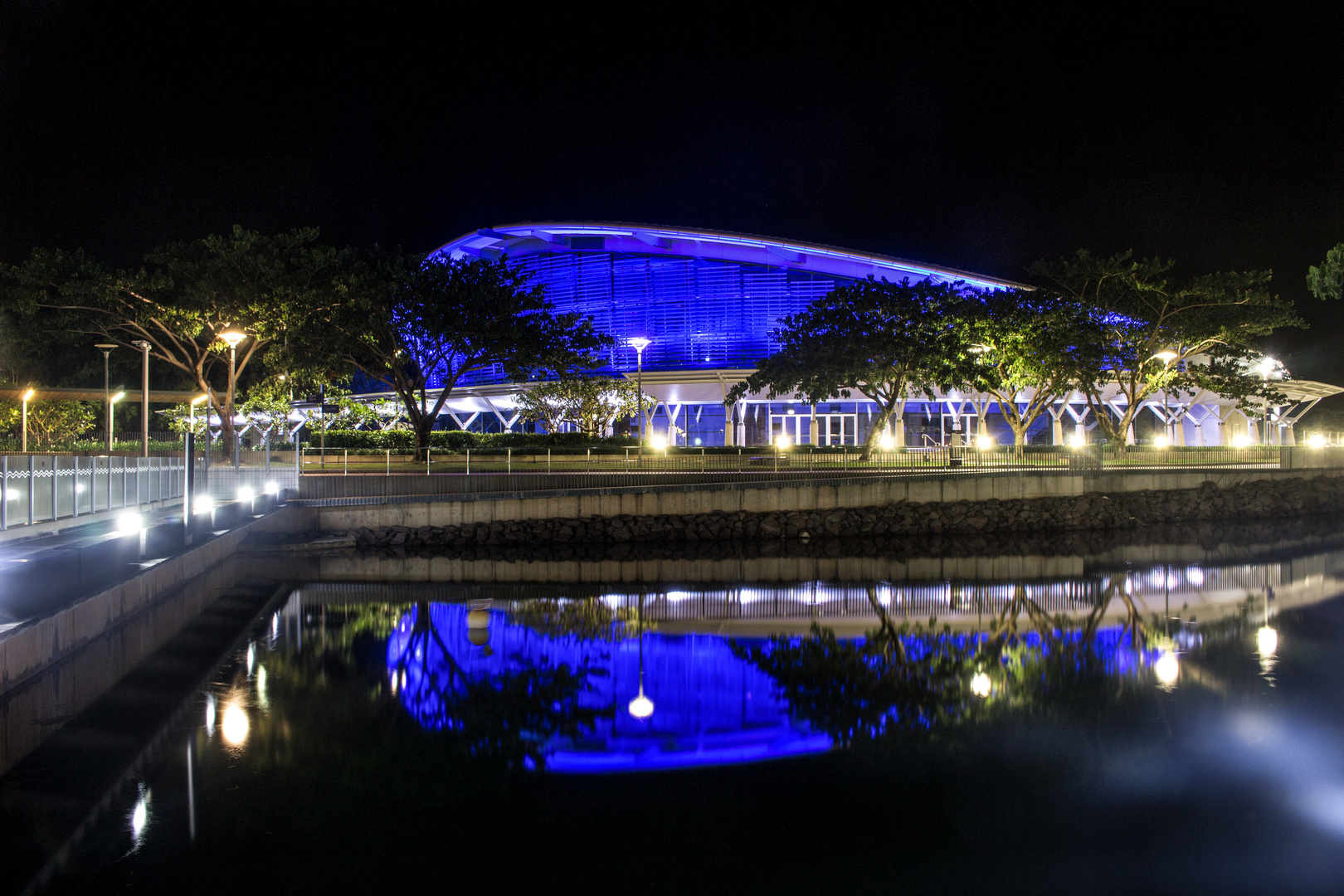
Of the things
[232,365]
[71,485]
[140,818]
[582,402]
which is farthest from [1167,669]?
[582,402]

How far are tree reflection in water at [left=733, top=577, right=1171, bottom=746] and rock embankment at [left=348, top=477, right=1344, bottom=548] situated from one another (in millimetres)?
12100

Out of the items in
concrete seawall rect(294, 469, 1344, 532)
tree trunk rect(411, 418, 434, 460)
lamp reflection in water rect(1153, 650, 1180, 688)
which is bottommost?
lamp reflection in water rect(1153, 650, 1180, 688)

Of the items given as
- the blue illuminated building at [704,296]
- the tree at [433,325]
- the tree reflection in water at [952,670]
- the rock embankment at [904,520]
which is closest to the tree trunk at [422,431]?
the tree at [433,325]

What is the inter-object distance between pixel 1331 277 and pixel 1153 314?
8.05m

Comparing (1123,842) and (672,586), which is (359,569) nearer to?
(672,586)

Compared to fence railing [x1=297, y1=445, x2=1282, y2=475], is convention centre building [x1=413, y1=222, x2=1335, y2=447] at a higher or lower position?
higher

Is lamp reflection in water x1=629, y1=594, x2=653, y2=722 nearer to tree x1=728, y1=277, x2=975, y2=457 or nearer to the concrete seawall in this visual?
the concrete seawall

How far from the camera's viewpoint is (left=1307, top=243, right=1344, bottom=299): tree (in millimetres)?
32062

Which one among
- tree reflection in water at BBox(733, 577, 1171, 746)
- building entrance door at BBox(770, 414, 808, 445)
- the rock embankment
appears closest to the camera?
tree reflection in water at BBox(733, 577, 1171, 746)

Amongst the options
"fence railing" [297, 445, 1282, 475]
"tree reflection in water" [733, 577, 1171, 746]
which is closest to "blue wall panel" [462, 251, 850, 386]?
"fence railing" [297, 445, 1282, 475]

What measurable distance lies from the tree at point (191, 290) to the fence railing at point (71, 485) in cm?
1329

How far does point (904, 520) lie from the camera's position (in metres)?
29.8

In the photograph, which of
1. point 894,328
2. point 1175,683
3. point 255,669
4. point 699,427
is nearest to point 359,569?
point 255,669

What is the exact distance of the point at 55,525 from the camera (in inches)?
546
